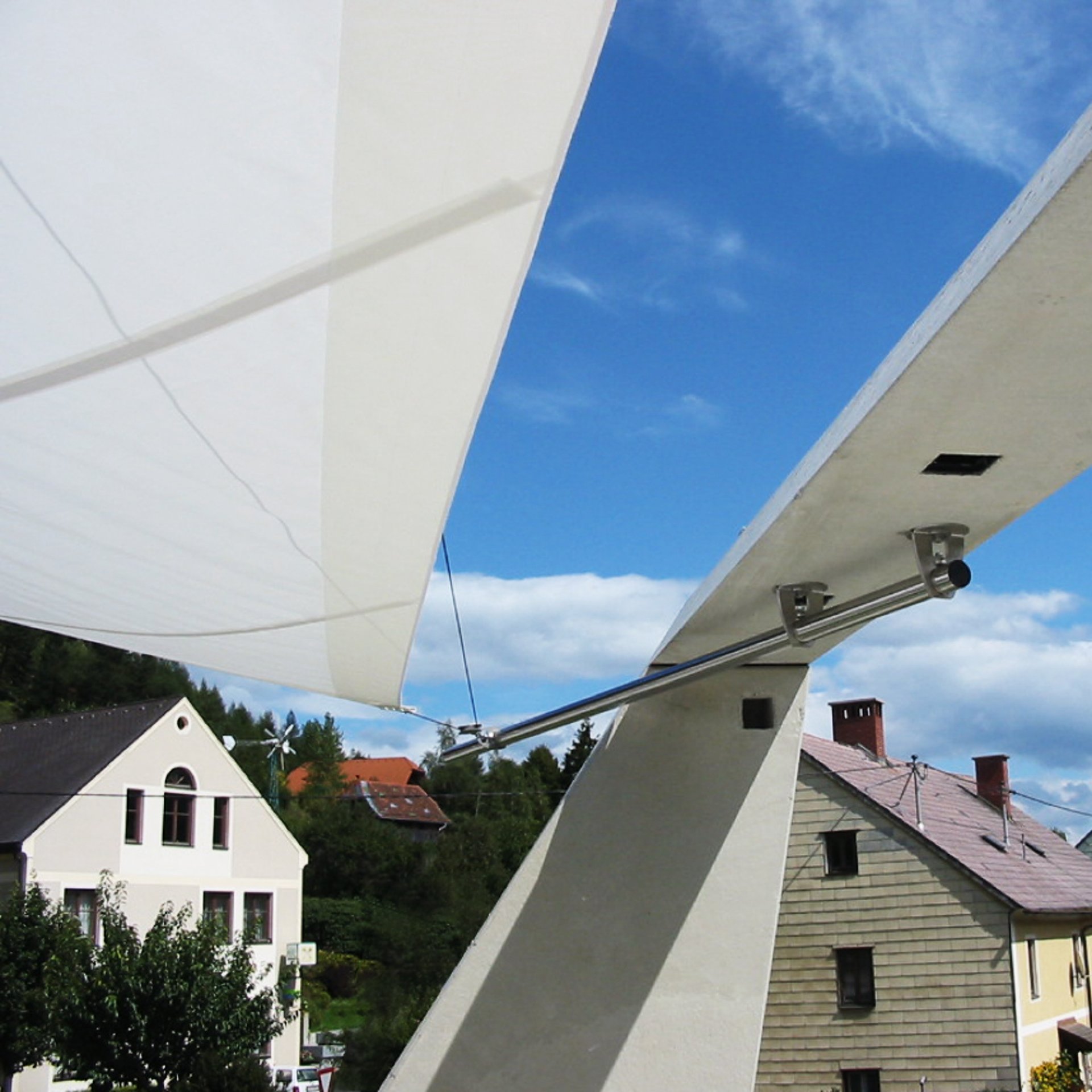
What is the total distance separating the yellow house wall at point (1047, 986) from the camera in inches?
704

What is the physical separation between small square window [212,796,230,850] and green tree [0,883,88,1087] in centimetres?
590

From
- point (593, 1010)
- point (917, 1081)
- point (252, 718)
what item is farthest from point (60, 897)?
point (252, 718)

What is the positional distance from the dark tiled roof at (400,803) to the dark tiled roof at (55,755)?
106 feet

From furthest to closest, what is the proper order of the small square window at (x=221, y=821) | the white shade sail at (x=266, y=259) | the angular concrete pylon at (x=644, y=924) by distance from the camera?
the small square window at (x=221, y=821) < the angular concrete pylon at (x=644, y=924) < the white shade sail at (x=266, y=259)

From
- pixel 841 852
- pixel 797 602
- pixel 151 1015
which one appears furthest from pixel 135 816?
pixel 797 602

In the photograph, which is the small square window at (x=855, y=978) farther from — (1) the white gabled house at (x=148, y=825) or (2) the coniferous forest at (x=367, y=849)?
(1) the white gabled house at (x=148, y=825)

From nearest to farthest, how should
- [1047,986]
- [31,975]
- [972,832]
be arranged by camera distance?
[31,975], [1047,986], [972,832]

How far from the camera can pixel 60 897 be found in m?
21.1

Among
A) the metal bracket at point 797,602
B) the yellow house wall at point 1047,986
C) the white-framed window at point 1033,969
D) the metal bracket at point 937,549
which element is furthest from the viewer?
the white-framed window at point 1033,969

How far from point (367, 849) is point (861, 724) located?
23.5 metres

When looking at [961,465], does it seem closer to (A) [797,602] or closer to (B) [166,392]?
(A) [797,602]

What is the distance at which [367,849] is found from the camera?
42531 millimetres

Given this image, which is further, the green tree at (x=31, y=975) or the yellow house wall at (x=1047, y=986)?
the yellow house wall at (x=1047, y=986)

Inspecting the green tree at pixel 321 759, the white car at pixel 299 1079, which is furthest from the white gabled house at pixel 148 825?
the green tree at pixel 321 759
